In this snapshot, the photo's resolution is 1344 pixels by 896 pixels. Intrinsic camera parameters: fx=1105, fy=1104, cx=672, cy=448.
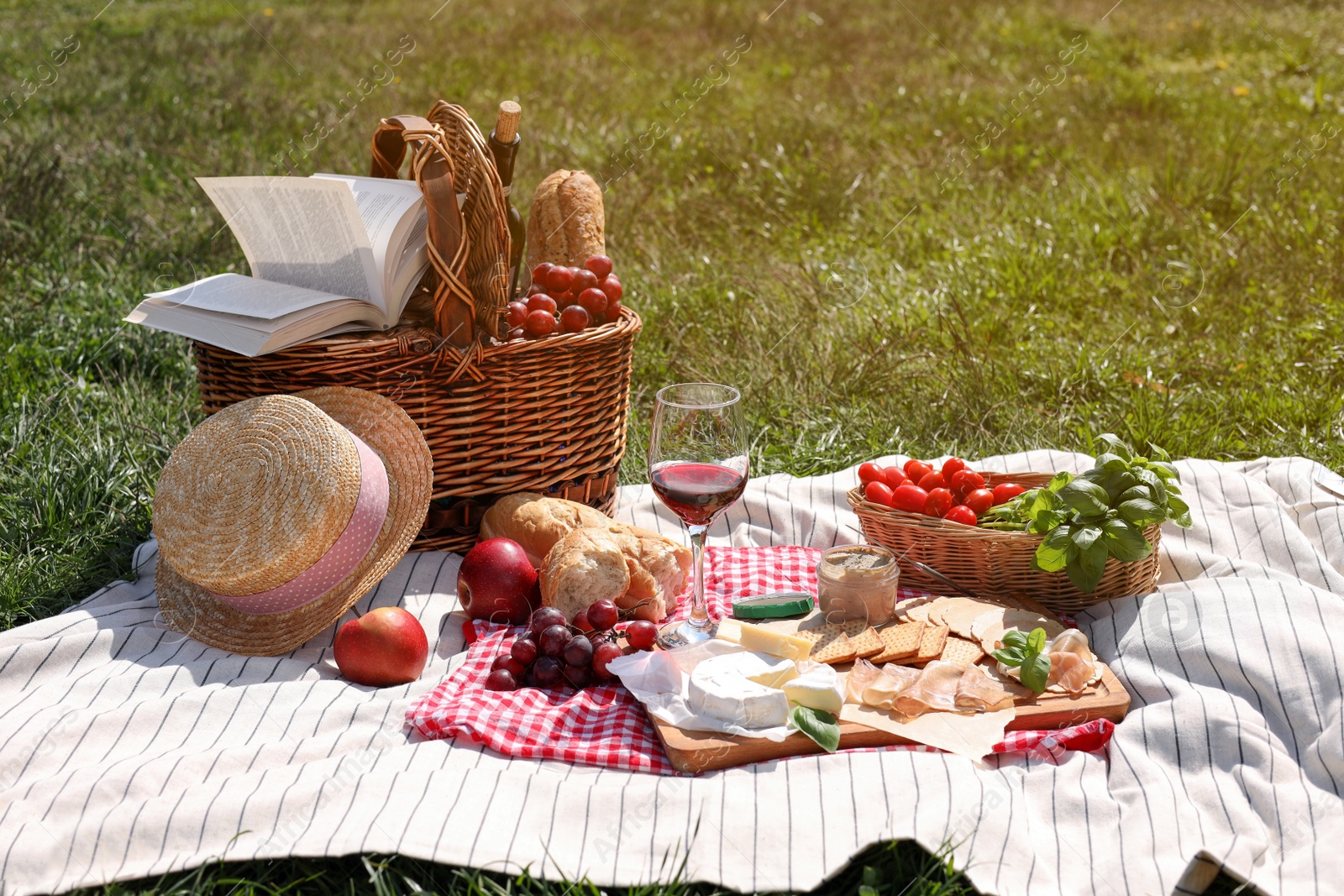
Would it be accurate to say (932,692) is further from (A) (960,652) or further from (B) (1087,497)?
(B) (1087,497)

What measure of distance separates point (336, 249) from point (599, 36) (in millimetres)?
7340

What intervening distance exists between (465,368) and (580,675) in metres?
0.91

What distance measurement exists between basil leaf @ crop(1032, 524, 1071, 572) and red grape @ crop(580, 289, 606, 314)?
1369 mm

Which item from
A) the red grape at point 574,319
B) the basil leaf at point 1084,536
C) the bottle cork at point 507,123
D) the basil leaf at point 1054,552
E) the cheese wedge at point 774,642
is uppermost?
the bottle cork at point 507,123

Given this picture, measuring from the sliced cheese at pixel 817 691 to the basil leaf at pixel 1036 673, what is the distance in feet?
1.20

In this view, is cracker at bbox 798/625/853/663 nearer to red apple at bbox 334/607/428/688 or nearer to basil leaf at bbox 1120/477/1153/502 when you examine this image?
basil leaf at bbox 1120/477/1153/502

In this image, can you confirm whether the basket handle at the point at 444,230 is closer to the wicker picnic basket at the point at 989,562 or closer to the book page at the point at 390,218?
the book page at the point at 390,218

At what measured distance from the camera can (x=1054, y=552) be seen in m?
2.50

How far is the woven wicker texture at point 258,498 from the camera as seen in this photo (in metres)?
2.42

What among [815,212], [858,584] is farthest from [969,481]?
[815,212]

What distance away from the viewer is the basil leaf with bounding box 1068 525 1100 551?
2463 mm

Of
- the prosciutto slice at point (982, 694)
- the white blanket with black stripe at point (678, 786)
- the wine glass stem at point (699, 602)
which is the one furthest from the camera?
the wine glass stem at point (699, 602)

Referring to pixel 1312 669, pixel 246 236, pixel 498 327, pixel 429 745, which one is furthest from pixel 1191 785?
pixel 246 236

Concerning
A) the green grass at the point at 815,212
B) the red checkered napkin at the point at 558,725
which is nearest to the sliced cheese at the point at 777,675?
the red checkered napkin at the point at 558,725
